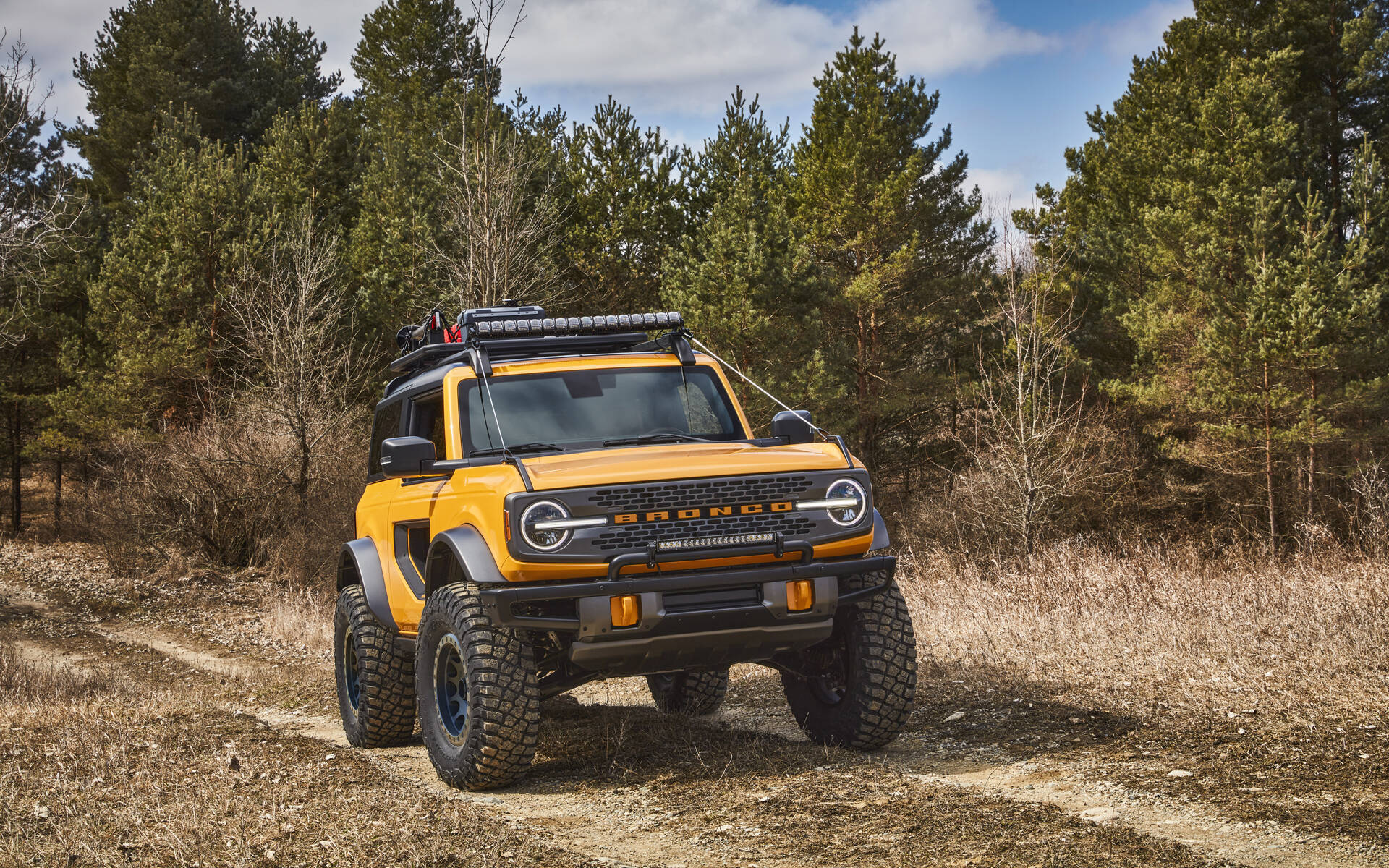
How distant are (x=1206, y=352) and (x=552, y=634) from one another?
22398 mm

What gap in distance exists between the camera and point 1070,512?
28344 mm

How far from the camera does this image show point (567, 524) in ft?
17.5

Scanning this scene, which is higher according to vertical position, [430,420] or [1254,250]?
[1254,250]

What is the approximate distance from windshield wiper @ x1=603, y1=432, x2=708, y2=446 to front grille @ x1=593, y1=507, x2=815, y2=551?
987 millimetres

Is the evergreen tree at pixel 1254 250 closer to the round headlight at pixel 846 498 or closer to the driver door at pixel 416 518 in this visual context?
the round headlight at pixel 846 498

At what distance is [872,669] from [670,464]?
1.63 m

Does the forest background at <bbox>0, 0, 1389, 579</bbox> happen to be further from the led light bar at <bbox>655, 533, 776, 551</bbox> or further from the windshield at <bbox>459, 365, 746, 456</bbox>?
the led light bar at <bbox>655, 533, 776, 551</bbox>

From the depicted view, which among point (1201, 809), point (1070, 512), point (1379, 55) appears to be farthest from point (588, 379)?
point (1379, 55)

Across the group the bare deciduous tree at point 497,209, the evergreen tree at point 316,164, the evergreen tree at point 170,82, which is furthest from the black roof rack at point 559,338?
the evergreen tree at point 170,82

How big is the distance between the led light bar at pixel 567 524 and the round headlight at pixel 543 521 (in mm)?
10

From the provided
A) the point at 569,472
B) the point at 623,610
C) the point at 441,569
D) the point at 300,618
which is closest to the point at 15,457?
the point at 300,618

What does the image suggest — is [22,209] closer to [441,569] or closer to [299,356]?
[299,356]

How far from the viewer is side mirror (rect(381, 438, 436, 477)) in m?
6.18

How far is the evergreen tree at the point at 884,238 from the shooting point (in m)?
27.4
